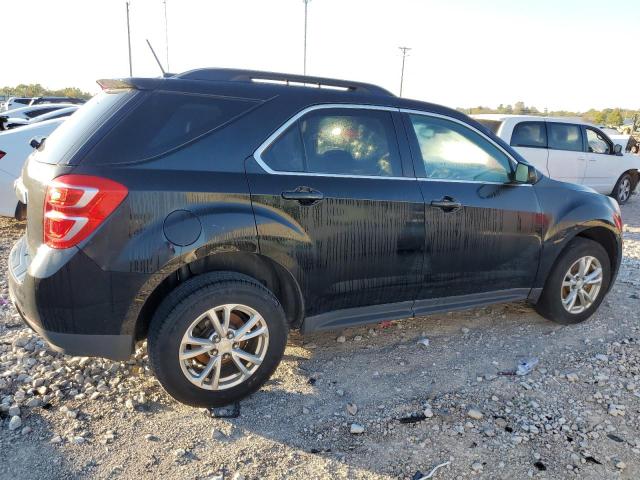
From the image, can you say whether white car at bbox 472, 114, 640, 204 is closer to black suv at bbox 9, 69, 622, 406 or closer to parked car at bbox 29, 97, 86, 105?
black suv at bbox 9, 69, 622, 406

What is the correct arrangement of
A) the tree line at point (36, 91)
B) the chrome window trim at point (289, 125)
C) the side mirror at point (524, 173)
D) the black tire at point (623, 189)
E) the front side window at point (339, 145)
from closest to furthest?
the chrome window trim at point (289, 125)
the front side window at point (339, 145)
the side mirror at point (524, 173)
the black tire at point (623, 189)
the tree line at point (36, 91)

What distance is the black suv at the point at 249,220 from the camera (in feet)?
8.41

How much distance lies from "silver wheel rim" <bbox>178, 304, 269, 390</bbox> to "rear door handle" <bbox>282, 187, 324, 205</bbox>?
2.24 feet

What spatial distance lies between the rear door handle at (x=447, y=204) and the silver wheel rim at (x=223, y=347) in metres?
1.41

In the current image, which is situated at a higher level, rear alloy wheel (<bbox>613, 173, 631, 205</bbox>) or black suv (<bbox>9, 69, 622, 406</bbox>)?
black suv (<bbox>9, 69, 622, 406</bbox>)

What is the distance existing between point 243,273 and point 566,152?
860 centimetres

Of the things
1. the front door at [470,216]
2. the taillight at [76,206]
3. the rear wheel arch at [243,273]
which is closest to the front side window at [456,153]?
the front door at [470,216]

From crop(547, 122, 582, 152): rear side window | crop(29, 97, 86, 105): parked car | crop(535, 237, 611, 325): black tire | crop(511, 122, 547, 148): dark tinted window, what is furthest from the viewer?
crop(29, 97, 86, 105): parked car

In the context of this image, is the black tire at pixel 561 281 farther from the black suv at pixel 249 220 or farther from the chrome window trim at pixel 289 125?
the chrome window trim at pixel 289 125

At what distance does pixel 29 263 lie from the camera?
2.66m

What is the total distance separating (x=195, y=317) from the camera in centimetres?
274

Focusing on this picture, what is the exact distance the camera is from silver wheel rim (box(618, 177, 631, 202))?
11.2 meters

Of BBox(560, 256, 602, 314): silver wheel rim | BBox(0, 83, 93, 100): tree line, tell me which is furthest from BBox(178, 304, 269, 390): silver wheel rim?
BBox(0, 83, 93, 100): tree line

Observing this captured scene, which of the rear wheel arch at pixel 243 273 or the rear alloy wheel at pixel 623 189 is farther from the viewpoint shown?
the rear alloy wheel at pixel 623 189
